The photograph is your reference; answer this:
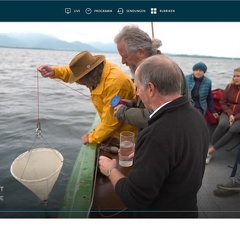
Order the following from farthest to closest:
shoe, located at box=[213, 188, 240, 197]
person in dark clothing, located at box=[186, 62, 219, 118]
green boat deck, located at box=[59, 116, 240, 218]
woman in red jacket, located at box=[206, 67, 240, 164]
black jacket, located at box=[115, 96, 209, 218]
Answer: person in dark clothing, located at box=[186, 62, 219, 118], woman in red jacket, located at box=[206, 67, 240, 164], shoe, located at box=[213, 188, 240, 197], green boat deck, located at box=[59, 116, 240, 218], black jacket, located at box=[115, 96, 209, 218]

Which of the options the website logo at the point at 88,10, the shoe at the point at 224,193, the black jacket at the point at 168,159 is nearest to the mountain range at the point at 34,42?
the website logo at the point at 88,10

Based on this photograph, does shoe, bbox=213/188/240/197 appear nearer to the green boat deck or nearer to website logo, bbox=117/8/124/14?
the green boat deck

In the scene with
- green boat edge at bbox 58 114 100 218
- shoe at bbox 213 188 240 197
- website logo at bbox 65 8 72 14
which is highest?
website logo at bbox 65 8 72 14

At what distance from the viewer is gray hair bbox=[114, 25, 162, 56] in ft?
4.46

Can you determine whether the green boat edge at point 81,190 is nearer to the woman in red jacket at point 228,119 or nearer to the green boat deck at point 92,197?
the green boat deck at point 92,197

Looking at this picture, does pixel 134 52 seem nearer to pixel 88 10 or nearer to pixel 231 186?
pixel 88 10

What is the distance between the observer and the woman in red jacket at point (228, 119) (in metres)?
2.39

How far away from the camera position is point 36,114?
93.5 inches

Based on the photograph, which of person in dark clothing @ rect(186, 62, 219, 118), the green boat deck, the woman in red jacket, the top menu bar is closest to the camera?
the top menu bar

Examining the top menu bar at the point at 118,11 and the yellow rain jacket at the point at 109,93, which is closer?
the top menu bar at the point at 118,11

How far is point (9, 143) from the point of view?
6.68 feet

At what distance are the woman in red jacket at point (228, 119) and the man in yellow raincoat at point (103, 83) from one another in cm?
129

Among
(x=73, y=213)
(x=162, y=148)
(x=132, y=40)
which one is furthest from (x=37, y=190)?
(x=132, y=40)

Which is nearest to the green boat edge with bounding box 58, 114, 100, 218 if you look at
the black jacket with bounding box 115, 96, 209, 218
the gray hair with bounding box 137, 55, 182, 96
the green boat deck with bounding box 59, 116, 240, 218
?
the green boat deck with bounding box 59, 116, 240, 218
